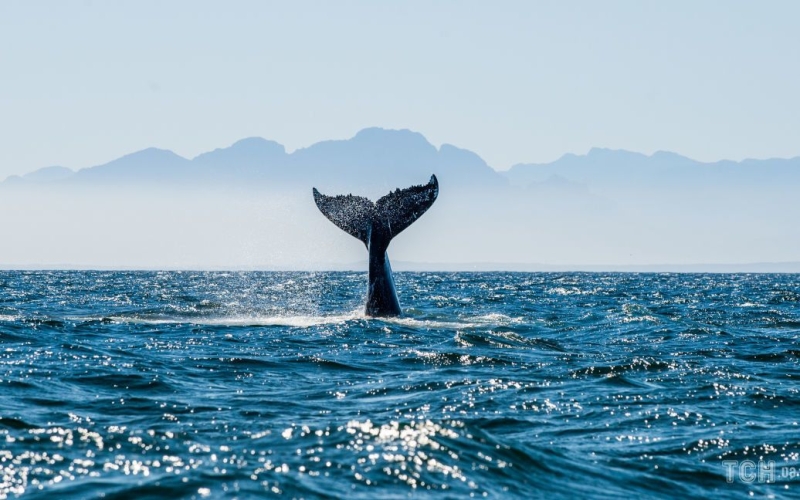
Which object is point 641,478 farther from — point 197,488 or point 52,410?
point 52,410

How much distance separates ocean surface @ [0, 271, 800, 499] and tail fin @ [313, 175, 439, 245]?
8.43ft

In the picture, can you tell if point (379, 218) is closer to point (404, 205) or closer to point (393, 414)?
point (404, 205)

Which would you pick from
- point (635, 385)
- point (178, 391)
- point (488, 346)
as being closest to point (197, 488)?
point (178, 391)

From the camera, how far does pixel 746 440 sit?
904 cm

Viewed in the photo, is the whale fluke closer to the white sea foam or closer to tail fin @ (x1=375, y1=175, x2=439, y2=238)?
tail fin @ (x1=375, y1=175, x2=439, y2=238)

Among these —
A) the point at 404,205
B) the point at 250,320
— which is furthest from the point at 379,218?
the point at 250,320

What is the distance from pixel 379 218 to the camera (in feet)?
67.2

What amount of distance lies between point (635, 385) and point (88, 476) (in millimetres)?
7169

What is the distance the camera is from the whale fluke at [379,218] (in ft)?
65.4

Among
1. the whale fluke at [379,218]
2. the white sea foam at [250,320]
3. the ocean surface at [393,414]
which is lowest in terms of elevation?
the ocean surface at [393,414]

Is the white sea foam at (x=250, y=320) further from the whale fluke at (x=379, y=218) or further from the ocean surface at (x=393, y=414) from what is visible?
the ocean surface at (x=393, y=414)

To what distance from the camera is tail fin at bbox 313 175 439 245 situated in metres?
19.8

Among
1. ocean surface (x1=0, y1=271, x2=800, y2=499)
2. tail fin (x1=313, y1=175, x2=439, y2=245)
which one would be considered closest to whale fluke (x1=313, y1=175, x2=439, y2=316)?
tail fin (x1=313, y1=175, x2=439, y2=245)

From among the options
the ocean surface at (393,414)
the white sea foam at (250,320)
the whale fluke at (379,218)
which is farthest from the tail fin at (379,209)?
the ocean surface at (393,414)
